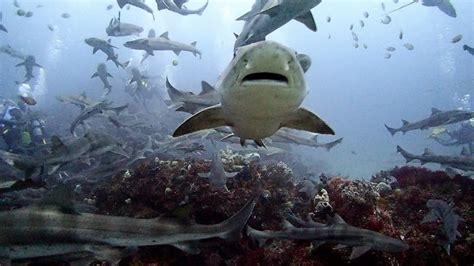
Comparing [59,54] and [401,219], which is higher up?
[401,219]

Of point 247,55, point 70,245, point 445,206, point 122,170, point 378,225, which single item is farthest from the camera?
point 122,170

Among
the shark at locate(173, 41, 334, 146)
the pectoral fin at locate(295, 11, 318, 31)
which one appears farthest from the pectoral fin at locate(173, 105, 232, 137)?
the pectoral fin at locate(295, 11, 318, 31)

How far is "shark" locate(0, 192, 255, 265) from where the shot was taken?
4.46 meters

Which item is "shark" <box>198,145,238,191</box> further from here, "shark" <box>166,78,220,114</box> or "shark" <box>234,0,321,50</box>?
"shark" <box>234,0,321,50</box>

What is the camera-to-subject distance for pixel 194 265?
6.43 meters

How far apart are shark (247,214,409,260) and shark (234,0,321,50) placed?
337cm

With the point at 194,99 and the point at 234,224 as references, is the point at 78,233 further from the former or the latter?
the point at 194,99

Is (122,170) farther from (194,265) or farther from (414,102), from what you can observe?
(414,102)

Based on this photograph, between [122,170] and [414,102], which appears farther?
[414,102]

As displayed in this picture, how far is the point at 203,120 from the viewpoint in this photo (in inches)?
183

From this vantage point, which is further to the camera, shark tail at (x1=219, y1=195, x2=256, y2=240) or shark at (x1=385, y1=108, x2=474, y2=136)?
shark at (x1=385, y1=108, x2=474, y2=136)

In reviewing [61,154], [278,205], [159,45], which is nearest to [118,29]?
[159,45]

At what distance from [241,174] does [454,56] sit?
186203 millimetres

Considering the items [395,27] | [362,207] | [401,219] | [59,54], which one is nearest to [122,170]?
[362,207]
